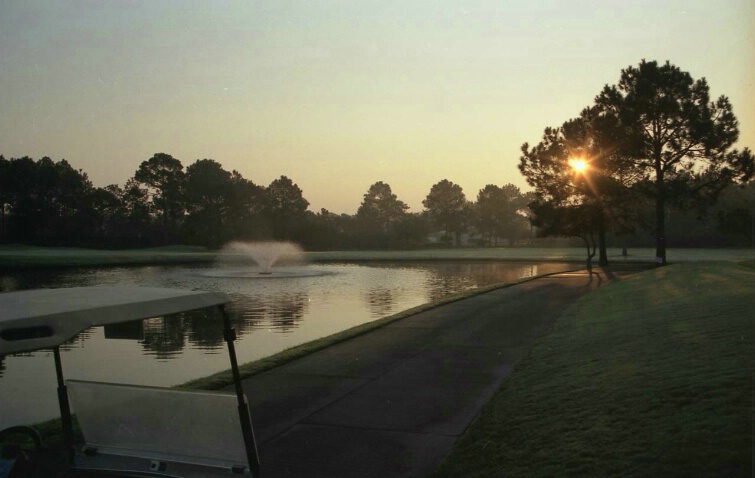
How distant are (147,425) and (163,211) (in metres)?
112

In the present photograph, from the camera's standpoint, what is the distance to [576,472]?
567 cm

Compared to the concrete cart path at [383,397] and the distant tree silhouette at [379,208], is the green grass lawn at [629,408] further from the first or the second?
the distant tree silhouette at [379,208]

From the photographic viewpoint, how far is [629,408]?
6984 mm

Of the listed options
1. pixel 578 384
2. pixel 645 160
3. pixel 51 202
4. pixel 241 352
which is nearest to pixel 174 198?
pixel 51 202

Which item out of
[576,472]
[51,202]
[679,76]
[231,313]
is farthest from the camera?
[51,202]

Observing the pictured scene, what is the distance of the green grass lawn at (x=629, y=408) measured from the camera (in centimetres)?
557

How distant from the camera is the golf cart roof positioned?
3211 mm

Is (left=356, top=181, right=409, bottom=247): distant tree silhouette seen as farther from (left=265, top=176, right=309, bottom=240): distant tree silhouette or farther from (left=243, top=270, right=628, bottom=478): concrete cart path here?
(left=243, top=270, right=628, bottom=478): concrete cart path

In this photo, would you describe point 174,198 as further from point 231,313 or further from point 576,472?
point 576,472

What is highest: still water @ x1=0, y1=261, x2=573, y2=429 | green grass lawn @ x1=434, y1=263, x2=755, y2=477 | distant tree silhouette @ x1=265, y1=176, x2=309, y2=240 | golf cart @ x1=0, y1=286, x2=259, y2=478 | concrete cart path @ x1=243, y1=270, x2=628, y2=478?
distant tree silhouette @ x1=265, y1=176, x2=309, y2=240

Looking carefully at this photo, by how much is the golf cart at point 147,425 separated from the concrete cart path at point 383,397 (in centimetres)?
215

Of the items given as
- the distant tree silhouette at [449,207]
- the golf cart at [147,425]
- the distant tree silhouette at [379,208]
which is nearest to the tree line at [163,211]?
the distant tree silhouette at [449,207]

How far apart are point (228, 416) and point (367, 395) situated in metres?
4.99

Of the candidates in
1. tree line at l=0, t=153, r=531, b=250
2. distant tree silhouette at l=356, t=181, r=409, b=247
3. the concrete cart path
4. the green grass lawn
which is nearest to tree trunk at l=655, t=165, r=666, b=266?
the concrete cart path
